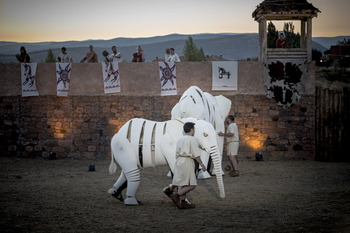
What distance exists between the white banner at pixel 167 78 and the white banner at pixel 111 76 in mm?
1554

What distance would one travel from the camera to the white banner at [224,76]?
15.6 m

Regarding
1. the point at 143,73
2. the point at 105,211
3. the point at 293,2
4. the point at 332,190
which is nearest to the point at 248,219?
the point at 105,211

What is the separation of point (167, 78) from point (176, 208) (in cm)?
794

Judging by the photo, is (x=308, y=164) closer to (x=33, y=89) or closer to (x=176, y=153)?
(x=176, y=153)

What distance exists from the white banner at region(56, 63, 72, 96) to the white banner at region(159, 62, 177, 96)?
3295mm

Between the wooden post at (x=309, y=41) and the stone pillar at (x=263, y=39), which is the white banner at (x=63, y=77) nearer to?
the stone pillar at (x=263, y=39)

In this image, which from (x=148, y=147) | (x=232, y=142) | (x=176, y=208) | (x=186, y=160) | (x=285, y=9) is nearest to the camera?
(x=186, y=160)

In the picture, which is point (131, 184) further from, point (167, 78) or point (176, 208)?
point (167, 78)

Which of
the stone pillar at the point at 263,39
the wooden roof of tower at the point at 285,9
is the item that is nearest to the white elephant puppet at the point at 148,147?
the stone pillar at the point at 263,39

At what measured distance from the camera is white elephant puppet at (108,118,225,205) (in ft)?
Result: 28.0

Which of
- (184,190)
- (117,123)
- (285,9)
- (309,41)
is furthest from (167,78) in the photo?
(184,190)

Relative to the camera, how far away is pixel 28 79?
1593cm

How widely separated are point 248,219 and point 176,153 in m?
1.76

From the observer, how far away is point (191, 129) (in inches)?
317
